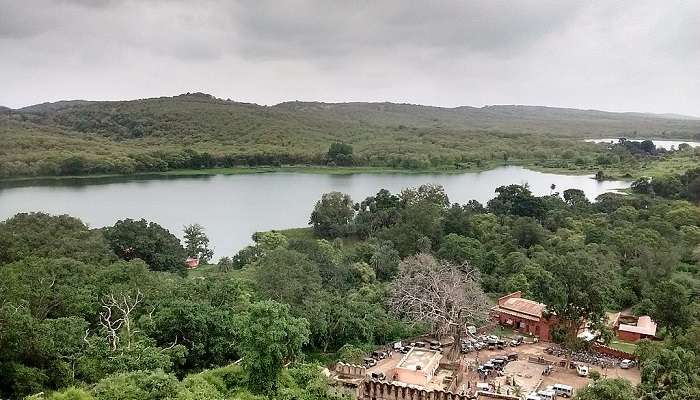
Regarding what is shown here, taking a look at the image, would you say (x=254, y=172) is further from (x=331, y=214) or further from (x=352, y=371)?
(x=352, y=371)

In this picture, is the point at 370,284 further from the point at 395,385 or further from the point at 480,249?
the point at 395,385

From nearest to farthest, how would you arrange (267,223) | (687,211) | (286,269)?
(286,269)
(687,211)
(267,223)

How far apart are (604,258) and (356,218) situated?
21.0 metres

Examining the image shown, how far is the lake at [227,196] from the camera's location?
186ft

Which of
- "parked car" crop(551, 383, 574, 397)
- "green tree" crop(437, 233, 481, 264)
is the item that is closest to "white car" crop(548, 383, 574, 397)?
"parked car" crop(551, 383, 574, 397)

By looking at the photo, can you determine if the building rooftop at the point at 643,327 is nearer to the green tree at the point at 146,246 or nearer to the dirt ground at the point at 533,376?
the dirt ground at the point at 533,376

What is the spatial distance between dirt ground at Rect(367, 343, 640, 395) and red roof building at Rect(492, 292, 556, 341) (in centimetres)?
248

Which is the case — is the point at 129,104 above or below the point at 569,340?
above

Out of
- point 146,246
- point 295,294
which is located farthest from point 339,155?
point 295,294

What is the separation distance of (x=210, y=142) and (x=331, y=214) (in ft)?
188

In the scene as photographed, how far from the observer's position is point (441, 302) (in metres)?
25.2

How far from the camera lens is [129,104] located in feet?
399

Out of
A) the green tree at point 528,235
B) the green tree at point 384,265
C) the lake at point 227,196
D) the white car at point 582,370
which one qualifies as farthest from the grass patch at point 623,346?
the lake at point 227,196

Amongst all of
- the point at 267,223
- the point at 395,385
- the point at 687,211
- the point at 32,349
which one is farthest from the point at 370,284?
the point at 687,211
